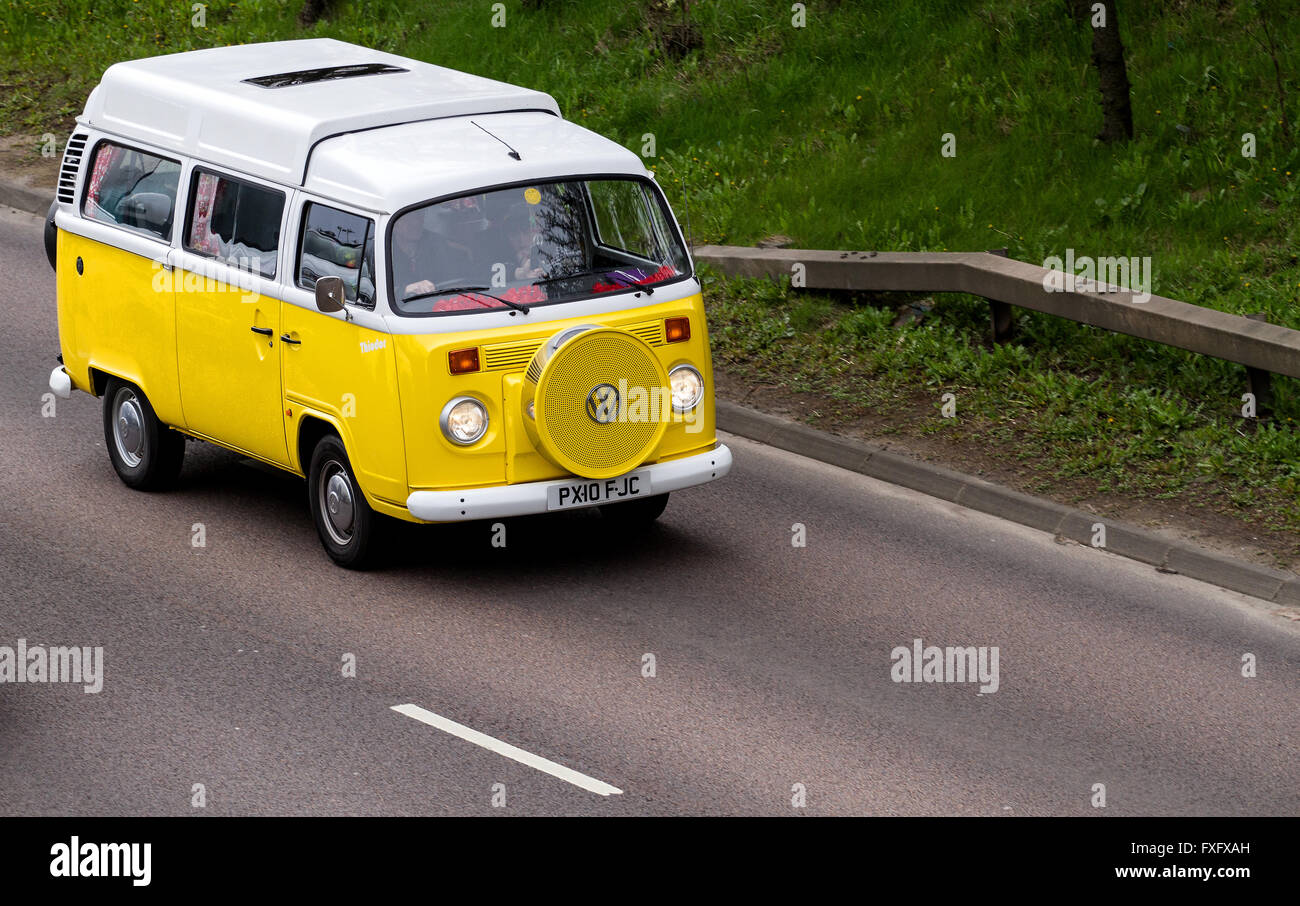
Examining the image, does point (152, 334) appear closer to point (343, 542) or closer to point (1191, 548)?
point (343, 542)

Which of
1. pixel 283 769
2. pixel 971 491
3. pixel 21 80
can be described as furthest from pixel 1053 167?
pixel 21 80

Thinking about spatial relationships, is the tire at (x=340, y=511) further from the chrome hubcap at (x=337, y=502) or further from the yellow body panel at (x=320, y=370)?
the yellow body panel at (x=320, y=370)

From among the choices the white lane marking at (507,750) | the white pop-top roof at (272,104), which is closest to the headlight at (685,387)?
the white pop-top roof at (272,104)

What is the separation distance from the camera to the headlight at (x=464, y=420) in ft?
30.8

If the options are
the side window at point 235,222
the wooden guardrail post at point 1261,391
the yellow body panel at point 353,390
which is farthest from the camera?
the wooden guardrail post at point 1261,391

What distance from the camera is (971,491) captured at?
11523mm

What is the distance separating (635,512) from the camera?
1088cm

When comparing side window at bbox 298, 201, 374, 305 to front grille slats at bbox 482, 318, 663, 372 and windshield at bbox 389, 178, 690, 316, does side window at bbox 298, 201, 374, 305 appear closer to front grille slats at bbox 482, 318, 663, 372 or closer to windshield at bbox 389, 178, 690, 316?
windshield at bbox 389, 178, 690, 316

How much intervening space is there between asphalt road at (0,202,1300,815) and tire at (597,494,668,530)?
0.10m

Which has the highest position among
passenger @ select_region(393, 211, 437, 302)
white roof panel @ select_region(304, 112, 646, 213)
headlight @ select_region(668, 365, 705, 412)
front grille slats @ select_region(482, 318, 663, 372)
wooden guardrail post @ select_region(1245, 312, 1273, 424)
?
white roof panel @ select_region(304, 112, 646, 213)

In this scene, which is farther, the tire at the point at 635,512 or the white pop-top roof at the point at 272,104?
the tire at the point at 635,512

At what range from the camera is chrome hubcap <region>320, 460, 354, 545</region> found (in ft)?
32.7

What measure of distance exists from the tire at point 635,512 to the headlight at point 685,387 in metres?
0.87

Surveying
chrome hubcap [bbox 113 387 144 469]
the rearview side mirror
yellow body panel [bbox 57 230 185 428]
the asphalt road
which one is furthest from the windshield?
chrome hubcap [bbox 113 387 144 469]
